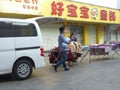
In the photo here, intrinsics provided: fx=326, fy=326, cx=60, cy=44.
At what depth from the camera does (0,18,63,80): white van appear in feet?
34.7

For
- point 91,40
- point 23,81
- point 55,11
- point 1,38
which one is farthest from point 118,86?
point 91,40

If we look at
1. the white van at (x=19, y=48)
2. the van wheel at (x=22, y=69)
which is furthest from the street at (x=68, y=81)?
the white van at (x=19, y=48)

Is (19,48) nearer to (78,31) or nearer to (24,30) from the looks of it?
(24,30)

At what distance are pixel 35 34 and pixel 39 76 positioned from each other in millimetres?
1600

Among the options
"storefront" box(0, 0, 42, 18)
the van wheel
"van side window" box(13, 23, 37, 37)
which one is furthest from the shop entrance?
the van wheel

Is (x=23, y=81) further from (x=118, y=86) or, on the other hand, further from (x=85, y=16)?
(x=85, y=16)

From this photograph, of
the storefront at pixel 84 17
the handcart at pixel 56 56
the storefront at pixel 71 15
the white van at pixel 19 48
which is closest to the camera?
the white van at pixel 19 48

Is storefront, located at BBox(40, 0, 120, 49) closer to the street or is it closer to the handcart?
the handcart

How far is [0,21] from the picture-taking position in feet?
34.8

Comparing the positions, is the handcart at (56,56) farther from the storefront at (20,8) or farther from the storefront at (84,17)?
the storefront at (84,17)

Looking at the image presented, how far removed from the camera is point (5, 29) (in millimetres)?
10711

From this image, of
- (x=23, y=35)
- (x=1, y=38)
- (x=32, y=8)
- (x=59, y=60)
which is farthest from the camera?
(x=32, y=8)

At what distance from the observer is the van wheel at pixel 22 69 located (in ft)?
35.9

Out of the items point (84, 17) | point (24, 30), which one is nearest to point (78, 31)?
point (84, 17)
